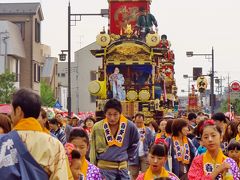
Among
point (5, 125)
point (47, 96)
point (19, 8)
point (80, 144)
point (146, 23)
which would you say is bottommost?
point (47, 96)

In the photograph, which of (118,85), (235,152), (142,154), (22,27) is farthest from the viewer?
(22,27)

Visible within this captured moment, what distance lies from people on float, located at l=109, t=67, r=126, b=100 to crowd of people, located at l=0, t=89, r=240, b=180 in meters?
18.4

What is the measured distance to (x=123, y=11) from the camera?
148ft

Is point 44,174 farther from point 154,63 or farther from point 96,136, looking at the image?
point 154,63

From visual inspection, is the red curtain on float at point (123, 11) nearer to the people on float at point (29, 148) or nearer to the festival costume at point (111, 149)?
the festival costume at point (111, 149)

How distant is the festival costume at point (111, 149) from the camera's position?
33.4 ft

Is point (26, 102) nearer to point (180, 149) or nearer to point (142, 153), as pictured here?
point (180, 149)

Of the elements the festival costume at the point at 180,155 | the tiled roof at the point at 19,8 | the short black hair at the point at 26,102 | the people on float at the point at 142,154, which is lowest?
the people on float at the point at 142,154

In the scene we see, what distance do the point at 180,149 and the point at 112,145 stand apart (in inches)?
51.6

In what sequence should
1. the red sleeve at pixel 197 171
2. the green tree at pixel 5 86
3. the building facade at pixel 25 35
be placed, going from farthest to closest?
the building facade at pixel 25 35
the green tree at pixel 5 86
the red sleeve at pixel 197 171

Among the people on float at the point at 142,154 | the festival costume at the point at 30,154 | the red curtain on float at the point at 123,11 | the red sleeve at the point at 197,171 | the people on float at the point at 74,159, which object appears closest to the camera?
the festival costume at the point at 30,154

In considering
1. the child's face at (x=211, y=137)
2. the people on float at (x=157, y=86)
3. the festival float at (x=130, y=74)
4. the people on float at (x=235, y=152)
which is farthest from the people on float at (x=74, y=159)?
the people on float at (x=157, y=86)

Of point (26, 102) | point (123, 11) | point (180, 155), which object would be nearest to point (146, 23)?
point (123, 11)

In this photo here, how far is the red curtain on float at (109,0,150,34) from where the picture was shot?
44.8m
